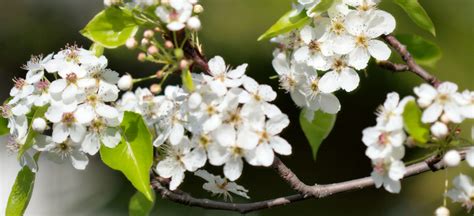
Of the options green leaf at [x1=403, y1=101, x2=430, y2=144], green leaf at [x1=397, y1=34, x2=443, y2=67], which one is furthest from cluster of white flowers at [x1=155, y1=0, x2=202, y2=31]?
green leaf at [x1=397, y1=34, x2=443, y2=67]

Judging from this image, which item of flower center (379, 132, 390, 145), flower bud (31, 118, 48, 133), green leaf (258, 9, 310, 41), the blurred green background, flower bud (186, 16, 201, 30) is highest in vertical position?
flower bud (186, 16, 201, 30)

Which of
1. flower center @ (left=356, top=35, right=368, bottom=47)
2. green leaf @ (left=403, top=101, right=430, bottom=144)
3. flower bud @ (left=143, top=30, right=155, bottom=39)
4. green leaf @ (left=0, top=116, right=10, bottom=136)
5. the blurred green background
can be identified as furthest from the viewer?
the blurred green background

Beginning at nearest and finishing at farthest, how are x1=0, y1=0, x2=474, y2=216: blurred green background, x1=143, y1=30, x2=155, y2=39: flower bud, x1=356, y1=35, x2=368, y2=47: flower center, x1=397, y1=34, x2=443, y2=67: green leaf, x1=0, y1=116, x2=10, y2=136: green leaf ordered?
x1=143, y1=30, x2=155, y2=39: flower bud
x1=356, y1=35, x2=368, y2=47: flower center
x1=0, y1=116, x2=10, y2=136: green leaf
x1=397, y1=34, x2=443, y2=67: green leaf
x1=0, y1=0, x2=474, y2=216: blurred green background

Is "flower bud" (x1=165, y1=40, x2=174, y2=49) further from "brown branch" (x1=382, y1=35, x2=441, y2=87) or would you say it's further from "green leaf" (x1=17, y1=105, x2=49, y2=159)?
"brown branch" (x1=382, y1=35, x2=441, y2=87)

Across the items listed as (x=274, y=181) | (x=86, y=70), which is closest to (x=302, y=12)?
(x=86, y=70)

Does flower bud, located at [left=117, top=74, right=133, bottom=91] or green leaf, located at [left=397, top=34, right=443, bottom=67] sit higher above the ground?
flower bud, located at [left=117, top=74, right=133, bottom=91]

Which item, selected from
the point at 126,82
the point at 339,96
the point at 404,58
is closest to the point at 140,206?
the point at 126,82

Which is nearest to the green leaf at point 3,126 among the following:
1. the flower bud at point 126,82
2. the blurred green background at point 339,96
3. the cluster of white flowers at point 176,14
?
the flower bud at point 126,82
